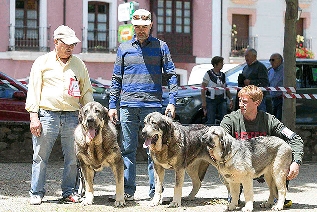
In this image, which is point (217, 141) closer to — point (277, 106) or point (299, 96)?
point (299, 96)

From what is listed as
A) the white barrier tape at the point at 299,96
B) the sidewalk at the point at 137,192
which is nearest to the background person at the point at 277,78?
the white barrier tape at the point at 299,96

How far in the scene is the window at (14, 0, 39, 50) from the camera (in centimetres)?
3325

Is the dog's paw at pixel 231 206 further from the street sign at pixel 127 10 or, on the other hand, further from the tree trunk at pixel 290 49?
the street sign at pixel 127 10

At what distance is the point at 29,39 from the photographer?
33406 millimetres

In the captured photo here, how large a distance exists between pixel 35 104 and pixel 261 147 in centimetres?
258

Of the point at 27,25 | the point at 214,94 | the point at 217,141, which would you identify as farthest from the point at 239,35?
the point at 217,141

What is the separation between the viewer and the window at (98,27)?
34.7 meters

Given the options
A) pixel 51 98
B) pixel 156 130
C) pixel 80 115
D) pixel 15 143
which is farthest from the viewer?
pixel 15 143

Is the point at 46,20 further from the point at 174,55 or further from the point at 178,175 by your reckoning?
the point at 178,175

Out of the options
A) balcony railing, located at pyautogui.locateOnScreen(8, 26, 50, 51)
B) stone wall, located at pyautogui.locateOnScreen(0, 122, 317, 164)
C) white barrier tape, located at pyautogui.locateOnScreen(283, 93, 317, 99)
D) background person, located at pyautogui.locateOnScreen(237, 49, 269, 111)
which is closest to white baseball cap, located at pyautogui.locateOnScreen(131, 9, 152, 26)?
stone wall, located at pyautogui.locateOnScreen(0, 122, 317, 164)

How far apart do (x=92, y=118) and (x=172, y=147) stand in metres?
0.98

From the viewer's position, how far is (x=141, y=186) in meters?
11.3

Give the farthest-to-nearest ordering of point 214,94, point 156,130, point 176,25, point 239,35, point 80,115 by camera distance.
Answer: point 239,35
point 176,25
point 214,94
point 80,115
point 156,130

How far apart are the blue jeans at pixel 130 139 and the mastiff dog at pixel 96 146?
1.07 feet
